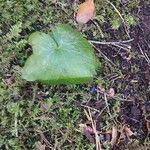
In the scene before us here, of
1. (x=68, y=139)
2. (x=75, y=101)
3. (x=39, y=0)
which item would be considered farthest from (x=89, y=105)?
(x=39, y=0)

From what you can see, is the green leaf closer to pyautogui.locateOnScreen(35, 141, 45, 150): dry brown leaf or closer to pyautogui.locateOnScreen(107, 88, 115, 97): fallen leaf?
pyautogui.locateOnScreen(107, 88, 115, 97): fallen leaf

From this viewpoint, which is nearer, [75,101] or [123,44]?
[75,101]

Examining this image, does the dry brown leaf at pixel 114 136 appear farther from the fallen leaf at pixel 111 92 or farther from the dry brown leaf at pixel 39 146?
the dry brown leaf at pixel 39 146

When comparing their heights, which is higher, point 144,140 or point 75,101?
point 75,101

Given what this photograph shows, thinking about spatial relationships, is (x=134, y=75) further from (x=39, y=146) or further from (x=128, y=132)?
(x=39, y=146)

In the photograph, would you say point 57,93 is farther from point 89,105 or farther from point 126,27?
point 126,27

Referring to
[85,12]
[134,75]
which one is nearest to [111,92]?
[134,75]

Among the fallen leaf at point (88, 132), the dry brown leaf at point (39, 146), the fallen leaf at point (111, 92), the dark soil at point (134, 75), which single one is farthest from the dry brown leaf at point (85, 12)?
the dry brown leaf at point (39, 146)
